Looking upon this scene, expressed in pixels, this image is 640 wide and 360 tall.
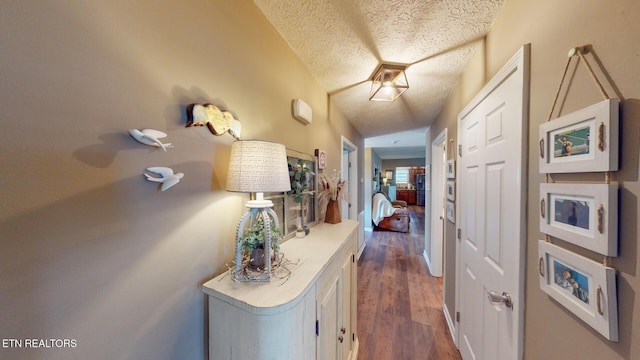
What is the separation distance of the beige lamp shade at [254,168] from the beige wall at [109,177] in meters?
0.14

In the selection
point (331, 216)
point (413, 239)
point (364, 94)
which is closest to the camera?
point (331, 216)

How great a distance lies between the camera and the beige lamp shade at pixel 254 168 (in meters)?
0.80

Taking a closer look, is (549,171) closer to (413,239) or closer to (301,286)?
(301,286)

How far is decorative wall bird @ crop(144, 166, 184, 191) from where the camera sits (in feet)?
2.13

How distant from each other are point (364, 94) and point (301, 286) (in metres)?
2.00

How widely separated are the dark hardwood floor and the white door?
1.00 feet

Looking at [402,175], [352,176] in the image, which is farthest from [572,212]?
[402,175]

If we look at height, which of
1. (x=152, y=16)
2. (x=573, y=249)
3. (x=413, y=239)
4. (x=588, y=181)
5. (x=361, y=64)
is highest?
(x=361, y=64)

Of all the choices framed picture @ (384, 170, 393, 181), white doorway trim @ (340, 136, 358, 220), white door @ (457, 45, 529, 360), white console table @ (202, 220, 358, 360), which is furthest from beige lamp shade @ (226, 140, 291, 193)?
framed picture @ (384, 170, 393, 181)

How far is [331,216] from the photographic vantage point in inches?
74.0

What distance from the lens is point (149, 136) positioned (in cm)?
62

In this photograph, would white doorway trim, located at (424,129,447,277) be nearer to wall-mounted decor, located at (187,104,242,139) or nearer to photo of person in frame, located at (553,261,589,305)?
photo of person in frame, located at (553,261,589,305)

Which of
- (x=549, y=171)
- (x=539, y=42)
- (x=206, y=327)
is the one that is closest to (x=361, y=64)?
(x=539, y=42)

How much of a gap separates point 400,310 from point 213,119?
2533mm
